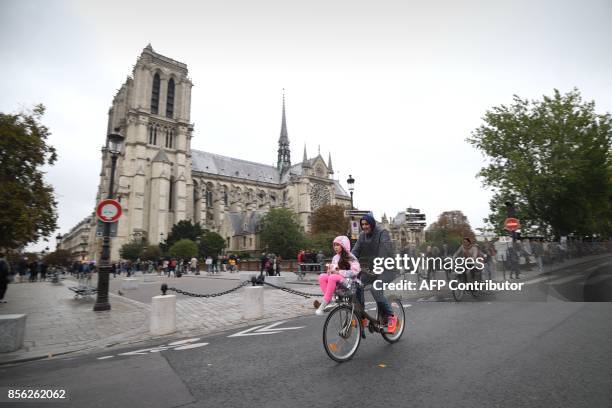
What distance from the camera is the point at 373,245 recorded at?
5098mm

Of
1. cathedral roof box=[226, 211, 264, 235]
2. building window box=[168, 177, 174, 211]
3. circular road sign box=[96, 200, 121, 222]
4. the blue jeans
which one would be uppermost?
building window box=[168, 177, 174, 211]

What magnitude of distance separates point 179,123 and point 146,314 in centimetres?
6012

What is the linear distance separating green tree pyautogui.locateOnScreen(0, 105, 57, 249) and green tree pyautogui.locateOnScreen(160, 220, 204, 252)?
39.0 meters

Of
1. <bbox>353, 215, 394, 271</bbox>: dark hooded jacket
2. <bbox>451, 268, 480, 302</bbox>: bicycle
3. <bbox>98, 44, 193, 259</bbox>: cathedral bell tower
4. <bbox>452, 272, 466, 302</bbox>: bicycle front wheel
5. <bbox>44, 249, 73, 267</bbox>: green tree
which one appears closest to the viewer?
<bbox>353, 215, 394, 271</bbox>: dark hooded jacket

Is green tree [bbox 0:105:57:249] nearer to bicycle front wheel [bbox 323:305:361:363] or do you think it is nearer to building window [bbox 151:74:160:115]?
bicycle front wheel [bbox 323:305:361:363]

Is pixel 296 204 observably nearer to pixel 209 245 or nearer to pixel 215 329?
pixel 209 245

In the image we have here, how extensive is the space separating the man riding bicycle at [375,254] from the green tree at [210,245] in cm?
4851

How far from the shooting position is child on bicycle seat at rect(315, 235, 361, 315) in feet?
13.9

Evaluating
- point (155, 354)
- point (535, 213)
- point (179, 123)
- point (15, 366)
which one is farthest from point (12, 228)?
point (179, 123)

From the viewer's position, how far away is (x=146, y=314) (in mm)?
8938

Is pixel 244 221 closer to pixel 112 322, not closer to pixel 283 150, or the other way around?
pixel 283 150

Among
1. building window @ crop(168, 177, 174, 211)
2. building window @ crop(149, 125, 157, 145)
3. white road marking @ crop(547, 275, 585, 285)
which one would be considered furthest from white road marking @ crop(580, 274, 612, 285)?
building window @ crop(149, 125, 157, 145)

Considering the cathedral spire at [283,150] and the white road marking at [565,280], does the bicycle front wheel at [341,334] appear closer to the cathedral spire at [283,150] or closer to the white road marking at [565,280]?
the white road marking at [565,280]

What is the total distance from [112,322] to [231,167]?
7442 cm
